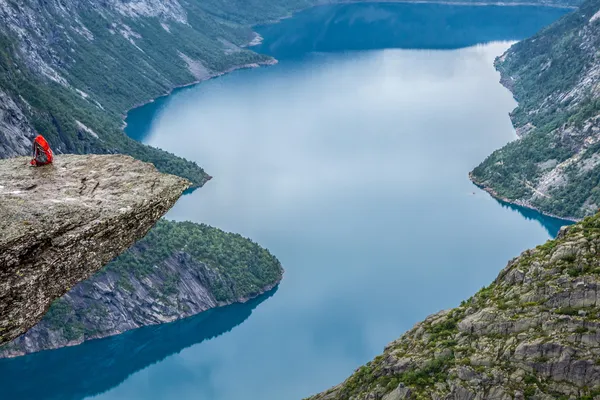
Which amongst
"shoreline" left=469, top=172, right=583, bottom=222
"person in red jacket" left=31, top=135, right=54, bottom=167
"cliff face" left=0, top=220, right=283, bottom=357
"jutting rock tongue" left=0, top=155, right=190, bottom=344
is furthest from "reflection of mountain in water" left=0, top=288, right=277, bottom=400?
"jutting rock tongue" left=0, top=155, right=190, bottom=344

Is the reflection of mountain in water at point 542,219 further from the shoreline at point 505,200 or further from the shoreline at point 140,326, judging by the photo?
the shoreline at point 140,326

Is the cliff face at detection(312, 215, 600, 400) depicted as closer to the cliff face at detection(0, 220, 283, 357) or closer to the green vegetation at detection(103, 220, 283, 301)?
the cliff face at detection(0, 220, 283, 357)

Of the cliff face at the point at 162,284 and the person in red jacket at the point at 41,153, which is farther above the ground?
the cliff face at the point at 162,284

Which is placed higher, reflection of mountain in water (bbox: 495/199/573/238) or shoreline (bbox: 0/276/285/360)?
→ reflection of mountain in water (bbox: 495/199/573/238)

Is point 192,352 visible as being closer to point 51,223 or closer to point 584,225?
point 584,225

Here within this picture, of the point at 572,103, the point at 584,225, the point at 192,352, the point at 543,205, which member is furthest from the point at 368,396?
the point at 572,103

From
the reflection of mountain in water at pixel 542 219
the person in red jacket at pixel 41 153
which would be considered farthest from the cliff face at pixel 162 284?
the person in red jacket at pixel 41 153
